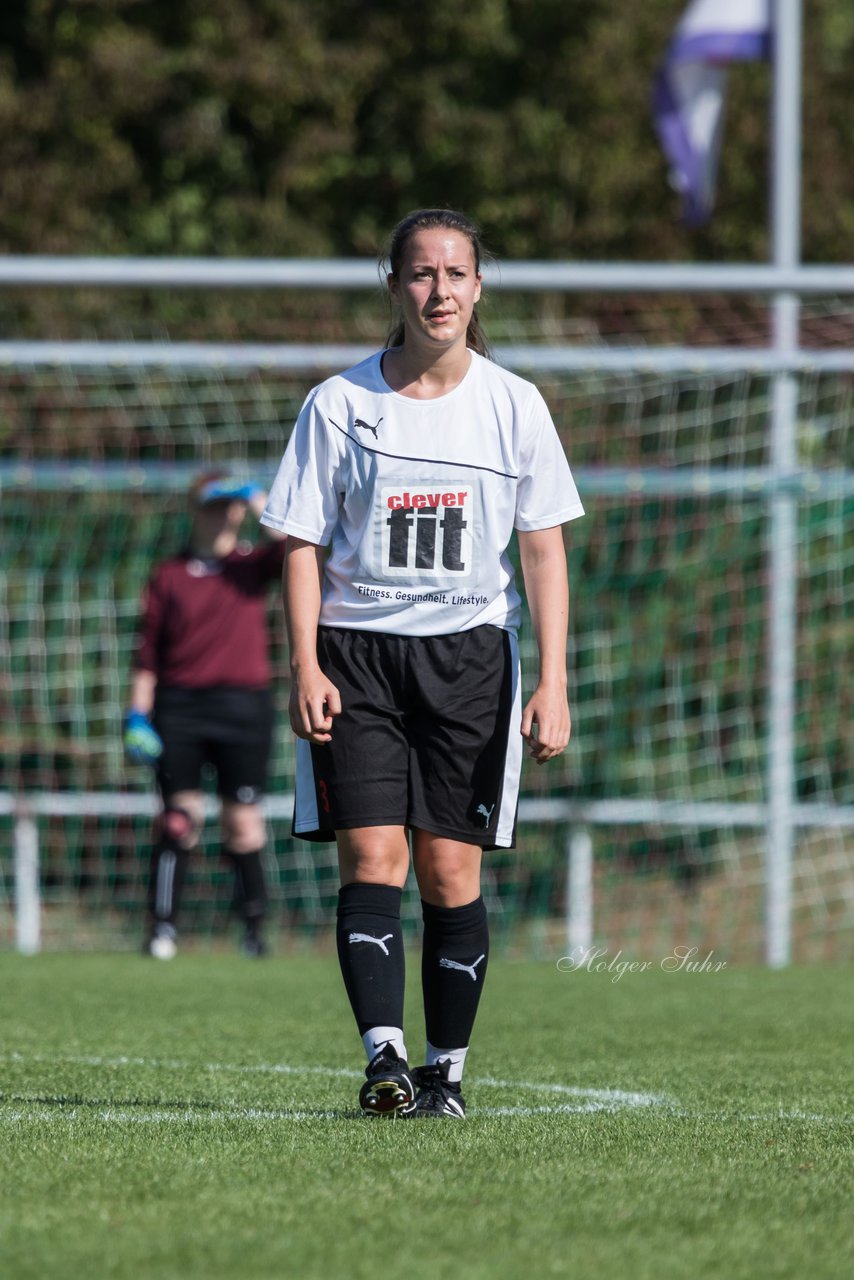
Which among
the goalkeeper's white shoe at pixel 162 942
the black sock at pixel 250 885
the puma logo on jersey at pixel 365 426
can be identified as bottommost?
the goalkeeper's white shoe at pixel 162 942

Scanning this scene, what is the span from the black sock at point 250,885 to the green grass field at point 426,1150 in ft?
7.53

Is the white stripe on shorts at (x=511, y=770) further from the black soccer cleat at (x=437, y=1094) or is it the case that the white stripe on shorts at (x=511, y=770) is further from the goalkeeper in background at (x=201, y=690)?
the goalkeeper in background at (x=201, y=690)

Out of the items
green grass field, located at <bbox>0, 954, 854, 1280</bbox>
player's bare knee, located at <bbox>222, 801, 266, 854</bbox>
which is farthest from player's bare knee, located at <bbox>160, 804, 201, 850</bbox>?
green grass field, located at <bbox>0, 954, 854, 1280</bbox>

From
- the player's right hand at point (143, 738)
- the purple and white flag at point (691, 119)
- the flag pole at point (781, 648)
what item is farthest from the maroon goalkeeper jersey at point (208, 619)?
the purple and white flag at point (691, 119)

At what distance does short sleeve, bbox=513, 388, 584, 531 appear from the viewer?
3.97 meters

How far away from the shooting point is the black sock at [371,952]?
3.79 meters

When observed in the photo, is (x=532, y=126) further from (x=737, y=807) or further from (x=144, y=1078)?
(x=144, y=1078)

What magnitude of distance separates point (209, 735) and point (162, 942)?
35.6 inches

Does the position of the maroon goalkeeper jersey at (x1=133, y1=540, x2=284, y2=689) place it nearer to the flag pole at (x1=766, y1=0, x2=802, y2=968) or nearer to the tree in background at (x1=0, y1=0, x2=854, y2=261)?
the flag pole at (x1=766, y1=0, x2=802, y2=968)

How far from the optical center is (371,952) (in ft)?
12.5

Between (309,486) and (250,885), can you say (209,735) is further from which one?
(309,486)

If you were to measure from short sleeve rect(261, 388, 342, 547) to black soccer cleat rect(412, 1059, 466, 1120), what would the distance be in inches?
42.2

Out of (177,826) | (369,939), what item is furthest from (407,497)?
(177,826)

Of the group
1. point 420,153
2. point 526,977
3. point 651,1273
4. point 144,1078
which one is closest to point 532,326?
point 420,153
